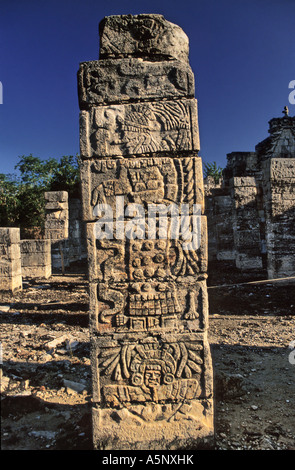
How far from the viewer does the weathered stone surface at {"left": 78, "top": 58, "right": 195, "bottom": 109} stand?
2.56 metres

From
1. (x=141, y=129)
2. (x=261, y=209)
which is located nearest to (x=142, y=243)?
(x=141, y=129)

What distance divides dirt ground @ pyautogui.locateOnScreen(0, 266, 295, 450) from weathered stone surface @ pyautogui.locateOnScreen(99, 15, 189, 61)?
3.14m

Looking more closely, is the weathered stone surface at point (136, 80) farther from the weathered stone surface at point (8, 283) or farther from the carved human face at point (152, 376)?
the weathered stone surface at point (8, 283)

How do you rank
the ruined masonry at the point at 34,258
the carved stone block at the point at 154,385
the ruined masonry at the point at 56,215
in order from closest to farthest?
the carved stone block at the point at 154,385
the ruined masonry at the point at 34,258
the ruined masonry at the point at 56,215

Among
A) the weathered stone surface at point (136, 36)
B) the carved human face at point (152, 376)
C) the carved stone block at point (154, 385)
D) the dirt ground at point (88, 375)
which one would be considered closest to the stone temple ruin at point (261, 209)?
the dirt ground at point (88, 375)

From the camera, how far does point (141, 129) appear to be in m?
2.57

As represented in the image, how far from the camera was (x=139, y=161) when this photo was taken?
253 cm

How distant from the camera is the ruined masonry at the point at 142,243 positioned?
249 centimetres

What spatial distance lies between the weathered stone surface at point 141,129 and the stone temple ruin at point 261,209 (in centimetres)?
591

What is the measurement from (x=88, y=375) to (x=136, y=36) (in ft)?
11.3

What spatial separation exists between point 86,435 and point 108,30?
3.31 m

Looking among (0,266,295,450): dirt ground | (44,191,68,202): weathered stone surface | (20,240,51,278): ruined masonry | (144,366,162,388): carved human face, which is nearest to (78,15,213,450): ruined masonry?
(144,366,162,388): carved human face

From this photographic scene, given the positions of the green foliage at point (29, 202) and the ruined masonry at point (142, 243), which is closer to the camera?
the ruined masonry at point (142, 243)

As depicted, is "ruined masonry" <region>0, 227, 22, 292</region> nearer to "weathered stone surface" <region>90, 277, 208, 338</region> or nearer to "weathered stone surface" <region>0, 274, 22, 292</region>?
"weathered stone surface" <region>0, 274, 22, 292</region>
